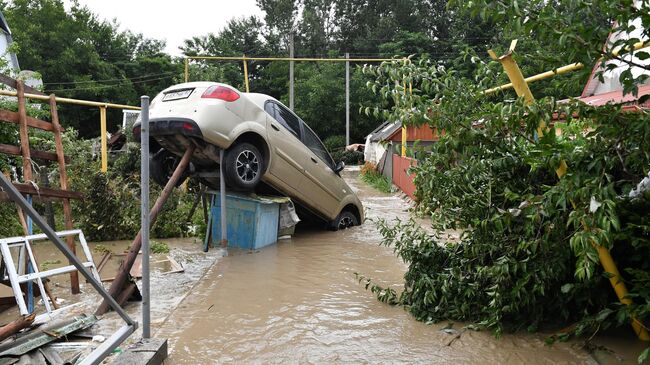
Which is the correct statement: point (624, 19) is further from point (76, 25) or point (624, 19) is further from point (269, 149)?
point (76, 25)

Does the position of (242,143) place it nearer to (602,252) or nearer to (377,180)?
(602,252)

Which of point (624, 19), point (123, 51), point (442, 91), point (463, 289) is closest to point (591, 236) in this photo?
point (624, 19)

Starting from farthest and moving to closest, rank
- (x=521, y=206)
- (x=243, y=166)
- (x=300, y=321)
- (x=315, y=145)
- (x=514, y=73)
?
(x=315, y=145), (x=243, y=166), (x=300, y=321), (x=514, y=73), (x=521, y=206)

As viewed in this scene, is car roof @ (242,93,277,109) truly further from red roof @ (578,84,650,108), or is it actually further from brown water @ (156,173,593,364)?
red roof @ (578,84,650,108)

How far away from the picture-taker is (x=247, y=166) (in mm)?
7742

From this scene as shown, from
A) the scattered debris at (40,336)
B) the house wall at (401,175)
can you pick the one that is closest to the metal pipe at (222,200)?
the scattered debris at (40,336)

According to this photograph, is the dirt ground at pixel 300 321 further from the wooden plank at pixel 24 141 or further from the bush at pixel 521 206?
the wooden plank at pixel 24 141

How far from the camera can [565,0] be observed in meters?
2.57

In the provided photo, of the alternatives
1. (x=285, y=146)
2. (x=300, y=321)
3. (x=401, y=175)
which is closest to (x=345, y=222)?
(x=285, y=146)

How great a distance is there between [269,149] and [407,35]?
41.0 m

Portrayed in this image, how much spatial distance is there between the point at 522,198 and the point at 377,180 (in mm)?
18747

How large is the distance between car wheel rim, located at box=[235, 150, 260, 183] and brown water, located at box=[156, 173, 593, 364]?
130 centimetres

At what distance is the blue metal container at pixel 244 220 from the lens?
8125mm

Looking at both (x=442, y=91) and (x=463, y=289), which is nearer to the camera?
(x=442, y=91)
